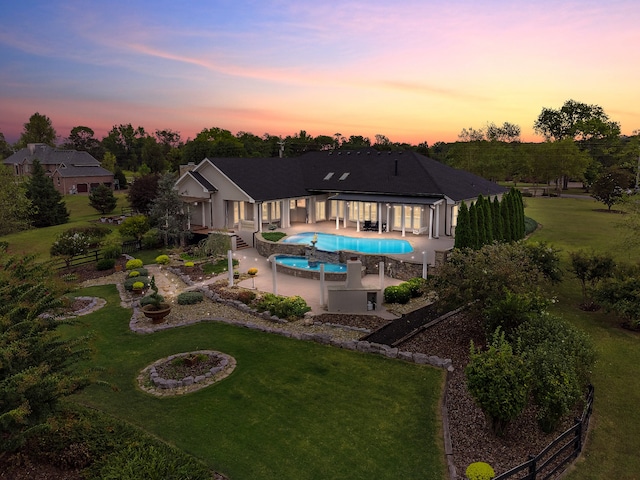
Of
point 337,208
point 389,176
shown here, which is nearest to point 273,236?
point 337,208

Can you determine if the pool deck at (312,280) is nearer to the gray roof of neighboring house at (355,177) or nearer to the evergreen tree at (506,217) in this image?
the gray roof of neighboring house at (355,177)

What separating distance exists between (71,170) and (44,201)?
3214cm

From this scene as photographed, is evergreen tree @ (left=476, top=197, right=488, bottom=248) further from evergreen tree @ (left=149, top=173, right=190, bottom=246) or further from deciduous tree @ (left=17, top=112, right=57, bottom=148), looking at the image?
deciduous tree @ (left=17, top=112, right=57, bottom=148)

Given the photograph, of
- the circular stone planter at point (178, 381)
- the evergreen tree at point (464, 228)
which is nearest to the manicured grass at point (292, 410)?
the circular stone planter at point (178, 381)

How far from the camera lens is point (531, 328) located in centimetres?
1387

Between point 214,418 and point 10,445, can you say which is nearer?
point 10,445

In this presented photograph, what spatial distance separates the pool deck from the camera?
73.8ft

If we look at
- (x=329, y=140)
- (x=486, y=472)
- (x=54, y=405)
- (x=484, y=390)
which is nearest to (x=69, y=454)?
(x=54, y=405)

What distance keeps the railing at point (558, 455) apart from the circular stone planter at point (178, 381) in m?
8.91

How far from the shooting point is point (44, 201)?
52.9 m

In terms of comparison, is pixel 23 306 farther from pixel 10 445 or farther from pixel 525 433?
pixel 525 433

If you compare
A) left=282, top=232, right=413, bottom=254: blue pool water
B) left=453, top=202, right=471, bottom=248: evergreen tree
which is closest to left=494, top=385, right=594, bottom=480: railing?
left=453, top=202, right=471, bottom=248: evergreen tree

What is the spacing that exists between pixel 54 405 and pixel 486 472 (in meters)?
9.09

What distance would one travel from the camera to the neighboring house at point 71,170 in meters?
79.9
